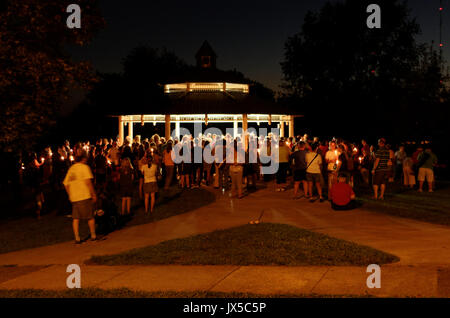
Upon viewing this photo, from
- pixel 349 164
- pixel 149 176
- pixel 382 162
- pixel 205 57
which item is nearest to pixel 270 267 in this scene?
pixel 149 176

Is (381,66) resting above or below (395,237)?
above

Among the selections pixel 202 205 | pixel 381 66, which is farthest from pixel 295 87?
pixel 202 205

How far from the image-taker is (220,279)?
7867mm

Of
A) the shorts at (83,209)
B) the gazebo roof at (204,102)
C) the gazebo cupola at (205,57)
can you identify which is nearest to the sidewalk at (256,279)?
the shorts at (83,209)

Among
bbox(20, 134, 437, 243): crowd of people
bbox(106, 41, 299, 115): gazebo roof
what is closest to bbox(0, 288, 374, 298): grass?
bbox(20, 134, 437, 243): crowd of people

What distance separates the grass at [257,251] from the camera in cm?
893

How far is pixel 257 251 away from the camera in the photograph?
9516mm

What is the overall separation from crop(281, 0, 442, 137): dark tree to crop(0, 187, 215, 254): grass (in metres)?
34.2

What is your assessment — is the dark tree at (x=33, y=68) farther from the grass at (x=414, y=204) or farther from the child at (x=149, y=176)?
the grass at (x=414, y=204)

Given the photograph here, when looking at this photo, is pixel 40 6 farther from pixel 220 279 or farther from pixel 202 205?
pixel 220 279

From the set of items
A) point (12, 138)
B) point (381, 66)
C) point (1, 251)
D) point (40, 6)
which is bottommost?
point (1, 251)

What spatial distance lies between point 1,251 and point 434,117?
26481 millimetres

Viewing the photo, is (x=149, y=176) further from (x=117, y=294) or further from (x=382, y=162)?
(x=117, y=294)
